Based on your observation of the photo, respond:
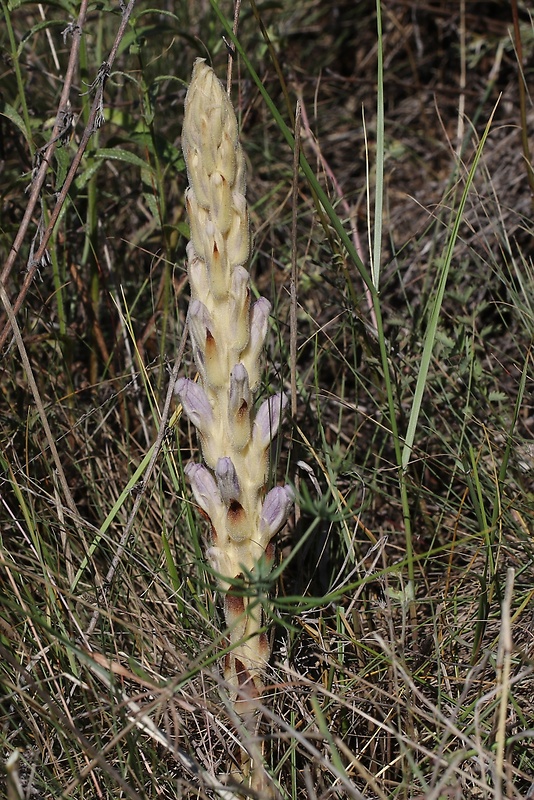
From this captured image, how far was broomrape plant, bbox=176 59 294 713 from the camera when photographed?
59.9 inches

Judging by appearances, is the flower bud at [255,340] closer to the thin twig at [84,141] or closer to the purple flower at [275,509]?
the purple flower at [275,509]

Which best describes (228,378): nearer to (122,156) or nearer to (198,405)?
(198,405)

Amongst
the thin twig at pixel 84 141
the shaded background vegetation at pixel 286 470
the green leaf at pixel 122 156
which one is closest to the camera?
the shaded background vegetation at pixel 286 470

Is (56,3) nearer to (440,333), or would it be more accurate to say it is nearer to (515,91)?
(440,333)

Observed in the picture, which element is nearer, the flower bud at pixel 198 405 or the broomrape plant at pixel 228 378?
the broomrape plant at pixel 228 378

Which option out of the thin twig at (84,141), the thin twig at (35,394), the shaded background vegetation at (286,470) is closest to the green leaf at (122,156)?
the shaded background vegetation at (286,470)

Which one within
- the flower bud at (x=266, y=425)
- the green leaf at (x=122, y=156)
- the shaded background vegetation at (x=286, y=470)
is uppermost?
the green leaf at (x=122, y=156)

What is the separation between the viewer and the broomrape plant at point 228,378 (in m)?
1.52

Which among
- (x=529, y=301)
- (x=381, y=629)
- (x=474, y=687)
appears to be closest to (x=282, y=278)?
(x=529, y=301)

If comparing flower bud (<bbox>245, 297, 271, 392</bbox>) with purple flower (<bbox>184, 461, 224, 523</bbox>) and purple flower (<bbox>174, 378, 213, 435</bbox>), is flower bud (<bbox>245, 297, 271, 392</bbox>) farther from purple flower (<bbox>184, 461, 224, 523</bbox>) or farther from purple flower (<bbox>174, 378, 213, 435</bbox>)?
purple flower (<bbox>184, 461, 224, 523</bbox>)

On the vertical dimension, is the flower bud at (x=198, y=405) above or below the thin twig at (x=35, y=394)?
above

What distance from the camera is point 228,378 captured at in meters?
1.64

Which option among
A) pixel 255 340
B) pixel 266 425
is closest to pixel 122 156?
pixel 255 340

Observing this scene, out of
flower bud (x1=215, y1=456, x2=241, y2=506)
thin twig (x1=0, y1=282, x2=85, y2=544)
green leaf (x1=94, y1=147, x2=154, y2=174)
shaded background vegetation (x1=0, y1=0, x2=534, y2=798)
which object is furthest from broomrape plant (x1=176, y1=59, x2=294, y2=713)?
green leaf (x1=94, y1=147, x2=154, y2=174)
